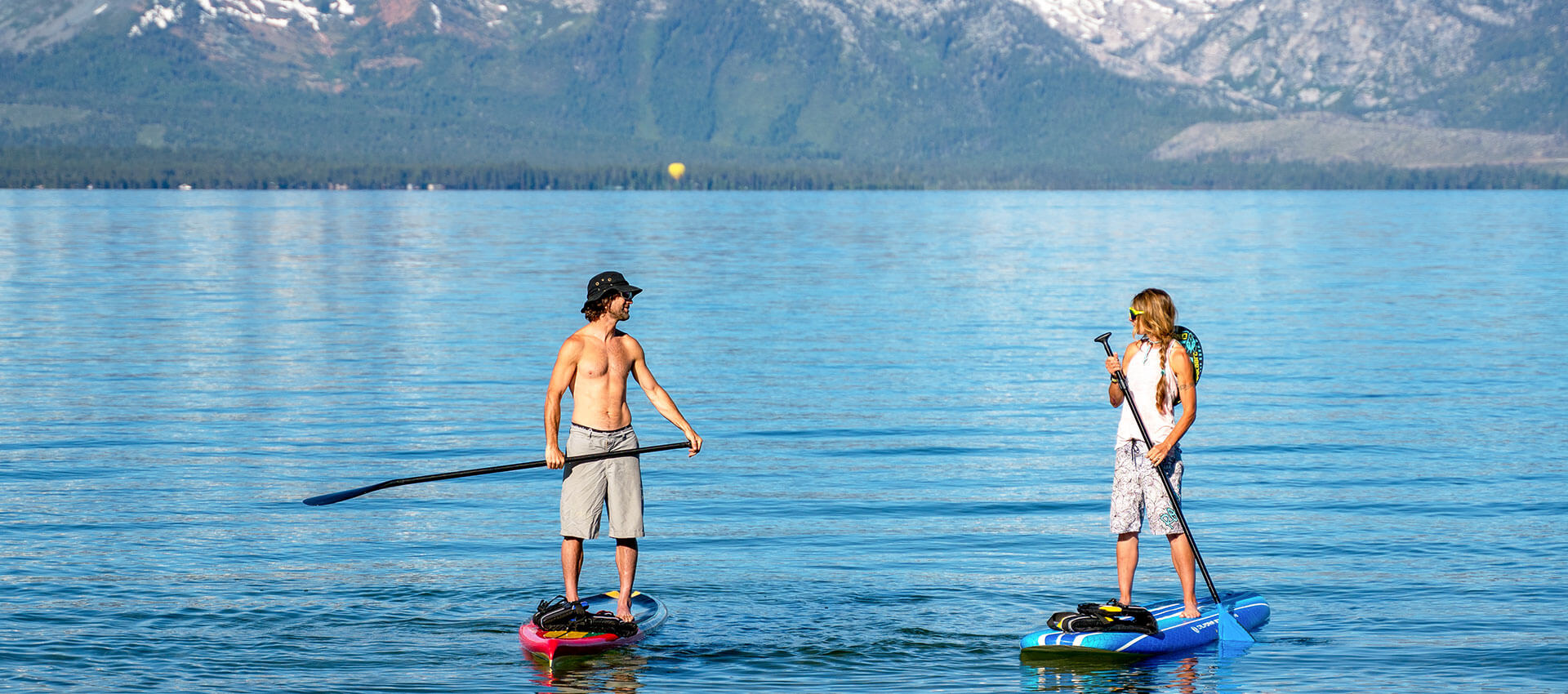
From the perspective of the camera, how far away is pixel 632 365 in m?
13.7

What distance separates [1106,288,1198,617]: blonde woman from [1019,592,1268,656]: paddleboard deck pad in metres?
0.37

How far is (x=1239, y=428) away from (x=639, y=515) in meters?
14.9

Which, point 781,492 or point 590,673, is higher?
point 781,492

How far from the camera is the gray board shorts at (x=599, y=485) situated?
13508 millimetres

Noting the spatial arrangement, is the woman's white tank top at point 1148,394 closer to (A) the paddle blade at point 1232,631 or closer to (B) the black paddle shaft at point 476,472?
(A) the paddle blade at point 1232,631

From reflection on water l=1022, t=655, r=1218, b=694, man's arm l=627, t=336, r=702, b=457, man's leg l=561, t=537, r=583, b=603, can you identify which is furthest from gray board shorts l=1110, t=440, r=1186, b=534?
man's leg l=561, t=537, r=583, b=603

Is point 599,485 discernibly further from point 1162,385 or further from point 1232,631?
point 1232,631

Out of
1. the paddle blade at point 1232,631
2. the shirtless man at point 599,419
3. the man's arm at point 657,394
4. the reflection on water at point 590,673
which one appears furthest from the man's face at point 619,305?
the paddle blade at point 1232,631

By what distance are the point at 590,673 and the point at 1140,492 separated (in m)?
4.34

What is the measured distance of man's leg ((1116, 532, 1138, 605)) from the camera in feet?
45.3

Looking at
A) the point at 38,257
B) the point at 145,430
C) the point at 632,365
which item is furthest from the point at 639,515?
the point at 38,257

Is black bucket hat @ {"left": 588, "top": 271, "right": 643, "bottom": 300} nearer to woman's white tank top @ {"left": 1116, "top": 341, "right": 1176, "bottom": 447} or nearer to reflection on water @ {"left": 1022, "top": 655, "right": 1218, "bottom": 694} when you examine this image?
woman's white tank top @ {"left": 1116, "top": 341, "right": 1176, "bottom": 447}

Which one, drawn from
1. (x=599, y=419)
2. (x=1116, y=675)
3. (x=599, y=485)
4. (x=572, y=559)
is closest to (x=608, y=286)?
(x=599, y=419)

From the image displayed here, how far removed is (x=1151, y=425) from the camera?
1345 centimetres
